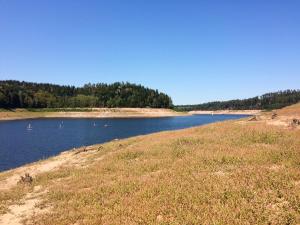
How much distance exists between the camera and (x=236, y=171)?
16406mm

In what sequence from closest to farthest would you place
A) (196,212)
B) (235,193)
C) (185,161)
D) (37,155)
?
(196,212) < (235,193) < (185,161) < (37,155)

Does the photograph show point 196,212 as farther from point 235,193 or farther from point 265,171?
point 265,171

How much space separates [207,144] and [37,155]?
114ft

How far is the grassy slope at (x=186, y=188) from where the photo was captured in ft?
38.9

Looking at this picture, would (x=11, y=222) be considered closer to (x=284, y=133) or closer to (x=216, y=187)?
(x=216, y=187)

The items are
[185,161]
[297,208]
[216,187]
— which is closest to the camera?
[297,208]

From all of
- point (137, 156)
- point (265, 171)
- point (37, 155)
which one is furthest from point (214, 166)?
point (37, 155)

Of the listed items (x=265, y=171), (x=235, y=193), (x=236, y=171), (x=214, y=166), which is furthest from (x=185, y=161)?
(x=235, y=193)

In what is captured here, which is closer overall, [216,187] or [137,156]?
[216,187]

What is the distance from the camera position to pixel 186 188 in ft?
48.5

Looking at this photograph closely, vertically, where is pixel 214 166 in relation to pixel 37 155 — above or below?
above

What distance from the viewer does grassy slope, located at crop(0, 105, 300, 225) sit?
11852mm

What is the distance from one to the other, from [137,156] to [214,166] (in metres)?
8.67

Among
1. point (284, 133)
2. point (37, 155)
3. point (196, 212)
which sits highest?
point (284, 133)
